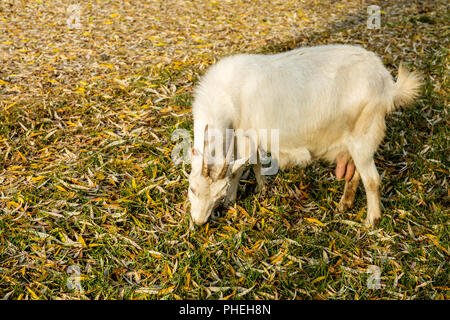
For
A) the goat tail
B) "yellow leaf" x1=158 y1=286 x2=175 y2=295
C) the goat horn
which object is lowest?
"yellow leaf" x1=158 y1=286 x2=175 y2=295

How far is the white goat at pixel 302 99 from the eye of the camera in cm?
399

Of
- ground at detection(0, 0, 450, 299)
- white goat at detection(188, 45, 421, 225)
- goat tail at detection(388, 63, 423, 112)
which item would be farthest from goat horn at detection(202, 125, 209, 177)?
goat tail at detection(388, 63, 423, 112)

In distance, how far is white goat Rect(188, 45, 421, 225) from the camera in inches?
157

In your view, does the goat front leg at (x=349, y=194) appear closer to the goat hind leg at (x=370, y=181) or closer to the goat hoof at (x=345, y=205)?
the goat hoof at (x=345, y=205)

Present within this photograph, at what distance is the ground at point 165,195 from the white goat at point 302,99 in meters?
0.73

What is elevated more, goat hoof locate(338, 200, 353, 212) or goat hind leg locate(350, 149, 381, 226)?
goat hind leg locate(350, 149, 381, 226)

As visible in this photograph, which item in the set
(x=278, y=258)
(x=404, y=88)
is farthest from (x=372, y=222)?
(x=404, y=88)

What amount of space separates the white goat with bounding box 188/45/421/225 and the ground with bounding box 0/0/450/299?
2.41ft

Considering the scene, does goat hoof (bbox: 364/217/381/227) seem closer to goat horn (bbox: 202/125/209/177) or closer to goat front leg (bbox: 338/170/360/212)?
goat front leg (bbox: 338/170/360/212)

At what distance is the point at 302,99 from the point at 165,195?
2.05 m

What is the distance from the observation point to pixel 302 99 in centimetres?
410

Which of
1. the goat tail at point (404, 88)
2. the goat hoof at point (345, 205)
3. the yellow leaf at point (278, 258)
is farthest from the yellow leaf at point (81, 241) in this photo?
the goat tail at point (404, 88)

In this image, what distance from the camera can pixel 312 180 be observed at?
203 inches
